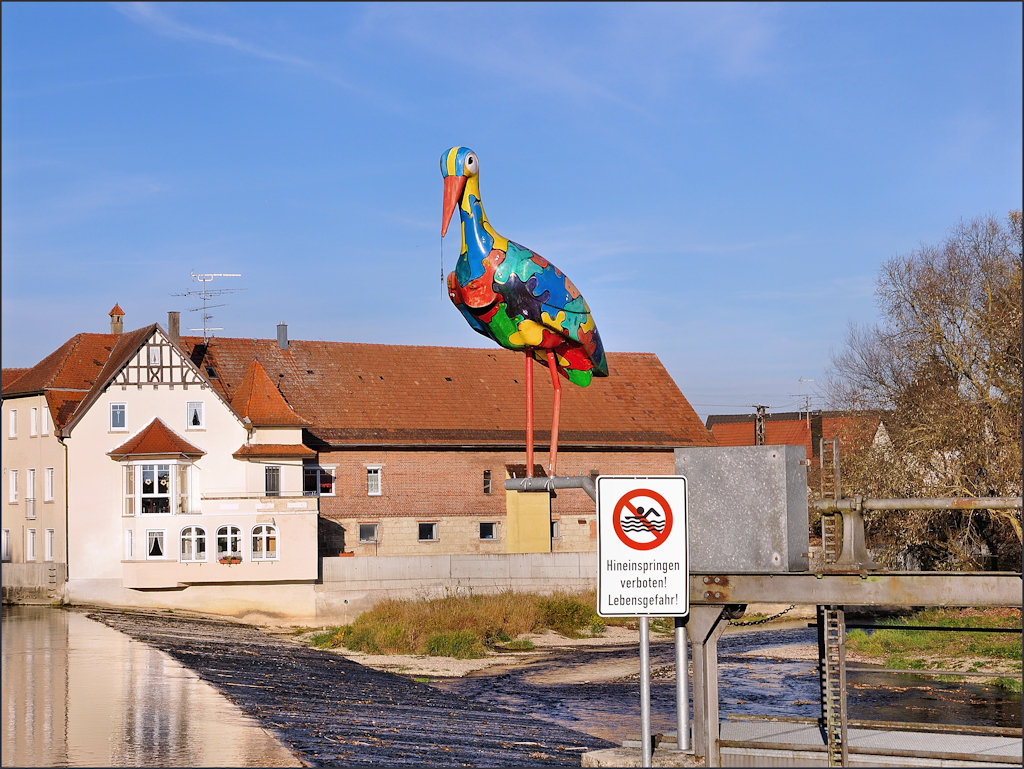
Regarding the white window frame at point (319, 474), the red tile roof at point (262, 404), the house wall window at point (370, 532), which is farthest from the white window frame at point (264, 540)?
the house wall window at point (370, 532)

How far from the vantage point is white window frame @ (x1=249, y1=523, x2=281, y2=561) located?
142ft

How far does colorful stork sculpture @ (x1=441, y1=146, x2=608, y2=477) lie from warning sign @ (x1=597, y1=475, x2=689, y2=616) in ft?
21.5

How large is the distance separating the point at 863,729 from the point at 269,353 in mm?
43282

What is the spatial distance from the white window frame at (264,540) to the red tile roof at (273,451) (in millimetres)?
3951

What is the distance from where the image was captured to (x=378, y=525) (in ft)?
167

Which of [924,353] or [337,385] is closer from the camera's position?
[924,353]

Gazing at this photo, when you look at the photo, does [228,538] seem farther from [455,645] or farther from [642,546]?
[642,546]

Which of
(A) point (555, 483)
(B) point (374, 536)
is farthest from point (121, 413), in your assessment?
(A) point (555, 483)

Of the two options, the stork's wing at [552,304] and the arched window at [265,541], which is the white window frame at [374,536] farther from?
the stork's wing at [552,304]

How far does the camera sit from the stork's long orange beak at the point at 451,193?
50.7 feet

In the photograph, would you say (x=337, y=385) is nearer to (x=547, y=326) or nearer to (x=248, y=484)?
(x=248, y=484)

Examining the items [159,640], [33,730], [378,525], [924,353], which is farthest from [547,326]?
[378,525]

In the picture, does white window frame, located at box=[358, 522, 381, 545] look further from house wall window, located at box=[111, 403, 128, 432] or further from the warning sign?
the warning sign

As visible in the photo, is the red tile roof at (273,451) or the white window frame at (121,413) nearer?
the white window frame at (121,413)
